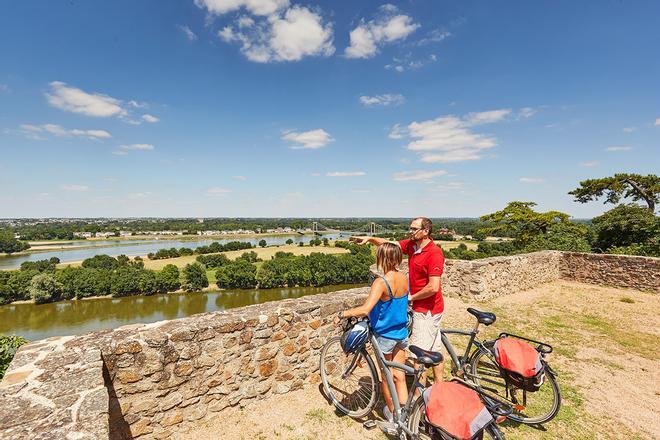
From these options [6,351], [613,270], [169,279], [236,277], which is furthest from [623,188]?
[169,279]

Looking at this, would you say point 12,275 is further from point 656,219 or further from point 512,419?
point 656,219

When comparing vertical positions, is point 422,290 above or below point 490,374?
above

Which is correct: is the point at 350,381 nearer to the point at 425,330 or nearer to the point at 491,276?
the point at 425,330

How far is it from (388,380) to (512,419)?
1.35 m

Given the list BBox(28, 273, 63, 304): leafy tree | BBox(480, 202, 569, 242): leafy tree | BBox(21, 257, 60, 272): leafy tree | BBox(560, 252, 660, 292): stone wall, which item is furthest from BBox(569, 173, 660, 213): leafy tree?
BBox(21, 257, 60, 272): leafy tree

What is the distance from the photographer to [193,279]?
157ft

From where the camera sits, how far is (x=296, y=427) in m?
2.71

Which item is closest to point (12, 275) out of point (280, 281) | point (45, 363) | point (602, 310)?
point (280, 281)

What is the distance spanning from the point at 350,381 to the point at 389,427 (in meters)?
0.76

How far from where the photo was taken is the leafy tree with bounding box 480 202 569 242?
20984 millimetres

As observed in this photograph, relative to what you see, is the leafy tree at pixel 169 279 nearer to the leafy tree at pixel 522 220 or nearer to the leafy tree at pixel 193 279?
the leafy tree at pixel 193 279

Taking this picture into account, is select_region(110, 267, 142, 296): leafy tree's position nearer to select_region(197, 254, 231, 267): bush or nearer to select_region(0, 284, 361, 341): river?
select_region(0, 284, 361, 341): river

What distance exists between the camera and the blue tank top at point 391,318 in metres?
2.48

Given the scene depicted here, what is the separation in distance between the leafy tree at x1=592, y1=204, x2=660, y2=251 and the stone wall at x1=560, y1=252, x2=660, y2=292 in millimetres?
3738
